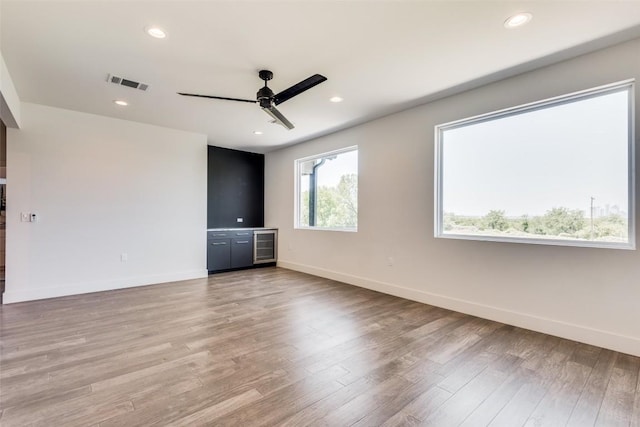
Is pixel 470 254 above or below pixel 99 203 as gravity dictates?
below

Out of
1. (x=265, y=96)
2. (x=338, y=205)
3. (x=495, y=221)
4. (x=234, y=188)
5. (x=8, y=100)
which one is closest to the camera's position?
(x=265, y=96)

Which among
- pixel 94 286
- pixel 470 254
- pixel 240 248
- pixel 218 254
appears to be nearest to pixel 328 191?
pixel 240 248

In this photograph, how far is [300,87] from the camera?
2.78 meters

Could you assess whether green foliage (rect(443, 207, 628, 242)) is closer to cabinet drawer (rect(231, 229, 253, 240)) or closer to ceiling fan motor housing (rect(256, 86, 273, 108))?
ceiling fan motor housing (rect(256, 86, 273, 108))

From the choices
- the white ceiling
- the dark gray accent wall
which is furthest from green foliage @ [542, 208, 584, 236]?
the dark gray accent wall

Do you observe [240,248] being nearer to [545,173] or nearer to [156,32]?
[156,32]

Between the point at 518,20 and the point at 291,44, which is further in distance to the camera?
the point at 291,44

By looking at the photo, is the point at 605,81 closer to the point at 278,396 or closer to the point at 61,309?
the point at 278,396

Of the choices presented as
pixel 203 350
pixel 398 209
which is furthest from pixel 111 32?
pixel 398 209

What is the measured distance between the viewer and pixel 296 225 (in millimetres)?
6223

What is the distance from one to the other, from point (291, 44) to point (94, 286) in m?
4.48

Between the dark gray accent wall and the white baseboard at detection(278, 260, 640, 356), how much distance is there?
3277 mm

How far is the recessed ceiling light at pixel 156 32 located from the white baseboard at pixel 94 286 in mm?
3799

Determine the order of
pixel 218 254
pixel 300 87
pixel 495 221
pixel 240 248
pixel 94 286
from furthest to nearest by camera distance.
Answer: pixel 240 248
pixel 218 254
pixel 94 286
pixel 495 221
pixel 300 87
